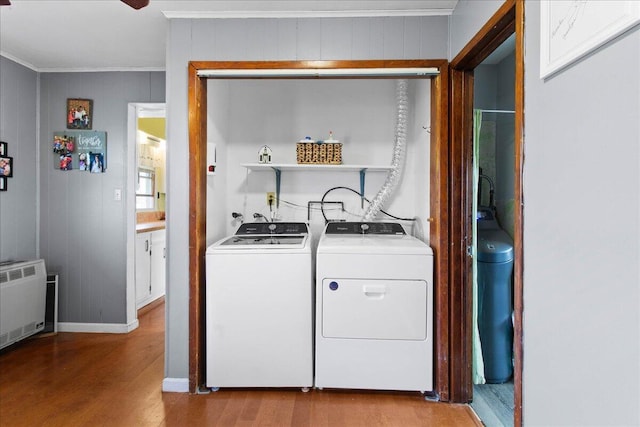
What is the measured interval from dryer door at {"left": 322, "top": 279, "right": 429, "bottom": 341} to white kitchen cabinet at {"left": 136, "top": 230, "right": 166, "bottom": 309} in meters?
2.42

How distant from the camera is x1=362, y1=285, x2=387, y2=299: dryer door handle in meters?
2.21

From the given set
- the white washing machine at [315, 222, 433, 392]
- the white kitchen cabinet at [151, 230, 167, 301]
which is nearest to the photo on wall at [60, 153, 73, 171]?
the white kitchen cabinet at [151, 230, 167, 301]

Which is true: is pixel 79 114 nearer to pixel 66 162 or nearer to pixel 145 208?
pixel 66 162

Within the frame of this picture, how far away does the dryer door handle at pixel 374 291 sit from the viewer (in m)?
2.21

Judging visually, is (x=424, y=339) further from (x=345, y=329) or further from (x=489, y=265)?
(x=489, y=265)

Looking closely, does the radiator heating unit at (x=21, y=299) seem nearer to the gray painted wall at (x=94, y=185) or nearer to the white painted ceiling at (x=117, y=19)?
the gray painted wall at (x=94, y=185)

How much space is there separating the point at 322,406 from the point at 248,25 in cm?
229

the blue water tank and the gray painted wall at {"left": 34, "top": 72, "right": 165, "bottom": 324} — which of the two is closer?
the blue water tank

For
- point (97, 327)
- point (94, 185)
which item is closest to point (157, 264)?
point (97, 327)

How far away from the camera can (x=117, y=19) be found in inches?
93.4

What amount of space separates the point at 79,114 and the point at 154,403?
256 cm
